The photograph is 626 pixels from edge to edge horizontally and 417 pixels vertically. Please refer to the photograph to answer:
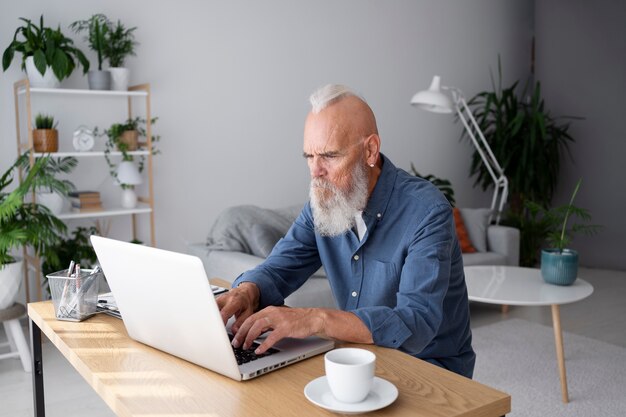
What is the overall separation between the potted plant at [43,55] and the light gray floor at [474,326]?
1.50 meters

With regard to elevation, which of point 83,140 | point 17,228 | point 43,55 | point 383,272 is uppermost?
point 43,55

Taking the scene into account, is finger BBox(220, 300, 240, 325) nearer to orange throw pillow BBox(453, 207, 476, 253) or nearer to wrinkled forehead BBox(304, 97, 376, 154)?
wrinkled forehead BBox(304, 97, 376, 154)

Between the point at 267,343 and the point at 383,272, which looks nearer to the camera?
the point at 267,343

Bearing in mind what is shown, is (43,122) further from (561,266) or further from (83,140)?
(561,266)

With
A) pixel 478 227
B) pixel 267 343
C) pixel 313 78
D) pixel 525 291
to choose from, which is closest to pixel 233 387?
pixel 267 343

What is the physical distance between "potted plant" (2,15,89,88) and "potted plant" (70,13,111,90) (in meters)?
A: 0.14

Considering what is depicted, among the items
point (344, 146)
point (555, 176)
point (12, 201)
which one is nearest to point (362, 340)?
point (344, 146)

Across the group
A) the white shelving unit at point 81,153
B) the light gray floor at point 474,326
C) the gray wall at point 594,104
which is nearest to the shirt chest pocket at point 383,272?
the light gray floor at point 474,326

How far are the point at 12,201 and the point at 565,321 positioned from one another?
3297 mm

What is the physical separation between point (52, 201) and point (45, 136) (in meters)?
0.37

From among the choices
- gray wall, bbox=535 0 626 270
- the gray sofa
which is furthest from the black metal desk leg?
gray wall, bbox=535 0 626 270

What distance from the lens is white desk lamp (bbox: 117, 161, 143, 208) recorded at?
4.03 meters

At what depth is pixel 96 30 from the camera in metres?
3.91

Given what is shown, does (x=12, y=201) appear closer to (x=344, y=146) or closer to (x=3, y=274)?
(x=3, y=274)
